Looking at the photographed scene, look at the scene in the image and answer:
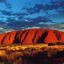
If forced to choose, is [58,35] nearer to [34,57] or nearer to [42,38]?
[42,38]

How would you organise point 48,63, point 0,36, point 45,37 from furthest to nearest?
point 0,36
point 45,37
point 48,63

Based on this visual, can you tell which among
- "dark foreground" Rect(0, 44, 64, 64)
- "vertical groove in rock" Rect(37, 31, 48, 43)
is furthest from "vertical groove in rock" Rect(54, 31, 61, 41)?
"dark foreground" Rect(0, 44, 64, 64)

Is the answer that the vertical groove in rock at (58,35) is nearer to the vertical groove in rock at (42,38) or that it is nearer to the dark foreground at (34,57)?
the vertical groove in rock at (42,38)

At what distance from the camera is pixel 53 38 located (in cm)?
10600

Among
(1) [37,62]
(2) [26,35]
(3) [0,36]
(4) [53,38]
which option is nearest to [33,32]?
(2) [26,35]

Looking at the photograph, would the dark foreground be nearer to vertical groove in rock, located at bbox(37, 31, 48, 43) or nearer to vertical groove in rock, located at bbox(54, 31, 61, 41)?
vertical groove in rock, located at bbox(37, 31, 48, 43)

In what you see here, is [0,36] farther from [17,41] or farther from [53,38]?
[53,38]

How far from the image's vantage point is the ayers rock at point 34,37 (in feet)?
344

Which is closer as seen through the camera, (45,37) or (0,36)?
(45,37)

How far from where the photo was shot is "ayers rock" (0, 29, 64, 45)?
10481cm

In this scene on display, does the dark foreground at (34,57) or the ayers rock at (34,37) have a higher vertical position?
the dark foreground at (34,57)

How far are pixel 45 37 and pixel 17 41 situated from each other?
561 inches

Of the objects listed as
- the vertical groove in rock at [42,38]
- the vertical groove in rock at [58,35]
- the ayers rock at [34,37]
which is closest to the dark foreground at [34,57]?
the ayers rock at [34,37]

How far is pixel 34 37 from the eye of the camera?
356 ft
